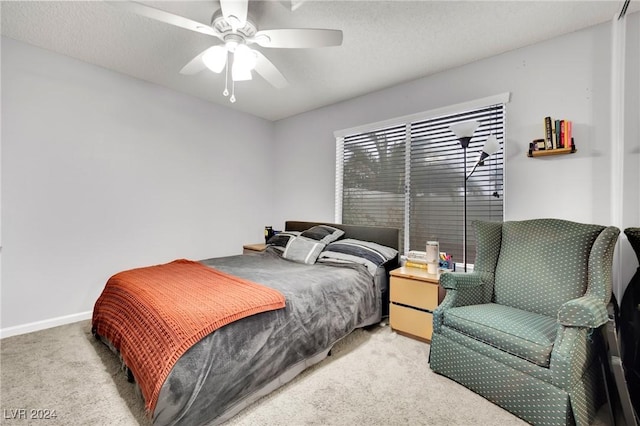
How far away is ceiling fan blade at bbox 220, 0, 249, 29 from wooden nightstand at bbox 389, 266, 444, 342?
2282mm

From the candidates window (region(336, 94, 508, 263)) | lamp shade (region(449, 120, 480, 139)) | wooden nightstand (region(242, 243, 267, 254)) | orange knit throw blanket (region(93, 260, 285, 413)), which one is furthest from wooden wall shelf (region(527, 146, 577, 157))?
wooden nightstand (region(242, 243, 267, 254))

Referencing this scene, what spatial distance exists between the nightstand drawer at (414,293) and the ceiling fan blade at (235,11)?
231cm

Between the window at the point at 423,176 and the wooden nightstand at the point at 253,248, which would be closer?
the window at the point at 423,176

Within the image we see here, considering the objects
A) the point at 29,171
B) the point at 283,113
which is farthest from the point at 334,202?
the point at 29,171

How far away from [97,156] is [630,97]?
4.67 metres

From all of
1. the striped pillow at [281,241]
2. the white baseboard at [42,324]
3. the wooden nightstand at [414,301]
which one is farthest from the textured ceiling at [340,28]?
the white baseboard at [42,324]

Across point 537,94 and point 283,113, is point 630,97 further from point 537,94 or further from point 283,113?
point 283,113

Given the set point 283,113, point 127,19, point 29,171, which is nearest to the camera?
point 127,19

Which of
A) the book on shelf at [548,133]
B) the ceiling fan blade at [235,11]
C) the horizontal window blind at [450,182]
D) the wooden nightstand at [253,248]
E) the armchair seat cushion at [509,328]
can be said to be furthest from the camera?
the wooden nightstand at [253,248]

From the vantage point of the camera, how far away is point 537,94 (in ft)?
7.88

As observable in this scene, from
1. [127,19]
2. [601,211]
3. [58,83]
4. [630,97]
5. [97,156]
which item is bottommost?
[601,211]

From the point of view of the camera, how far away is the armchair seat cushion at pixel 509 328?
4.91 ft

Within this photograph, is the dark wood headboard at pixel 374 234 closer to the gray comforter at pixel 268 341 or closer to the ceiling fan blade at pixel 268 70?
the gray comforter at pixel 268 341

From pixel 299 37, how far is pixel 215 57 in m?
0.68
